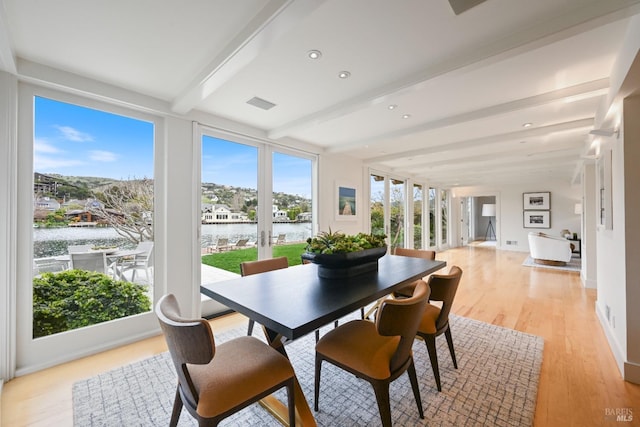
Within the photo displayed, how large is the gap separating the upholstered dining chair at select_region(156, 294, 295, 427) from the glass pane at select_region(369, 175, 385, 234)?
4.85m

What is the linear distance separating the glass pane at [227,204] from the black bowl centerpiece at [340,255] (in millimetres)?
1901

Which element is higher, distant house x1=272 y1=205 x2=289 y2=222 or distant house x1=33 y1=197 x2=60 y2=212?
distant house x1=33 y1=197 x2=60 y2=212

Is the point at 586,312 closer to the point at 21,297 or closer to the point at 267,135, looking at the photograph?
the point at 267,135

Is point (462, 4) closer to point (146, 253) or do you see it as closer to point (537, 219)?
point (146, 253)

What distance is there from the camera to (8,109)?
2107 mm

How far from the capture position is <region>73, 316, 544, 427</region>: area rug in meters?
1.69

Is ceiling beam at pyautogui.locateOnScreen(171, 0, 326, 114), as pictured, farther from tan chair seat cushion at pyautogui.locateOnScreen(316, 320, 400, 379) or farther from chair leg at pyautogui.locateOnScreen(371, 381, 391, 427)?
chair leg at pyautogui.locateOnScreen(371, 381, 391, 427)

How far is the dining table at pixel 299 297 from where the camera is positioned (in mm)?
1256

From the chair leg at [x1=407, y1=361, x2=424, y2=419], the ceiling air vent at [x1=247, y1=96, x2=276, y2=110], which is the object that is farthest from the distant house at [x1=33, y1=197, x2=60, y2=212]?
the chair leg at [x1=407, y1=361, x2=424, y2=419]

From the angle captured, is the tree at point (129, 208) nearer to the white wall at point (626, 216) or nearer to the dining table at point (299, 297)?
the dining table at point (299, 297)

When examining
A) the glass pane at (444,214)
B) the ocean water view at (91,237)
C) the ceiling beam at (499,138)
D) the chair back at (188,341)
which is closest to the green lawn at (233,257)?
the ocean water view at (91,237)

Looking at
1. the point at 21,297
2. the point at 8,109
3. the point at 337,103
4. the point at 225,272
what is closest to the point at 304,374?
the point at 225,272

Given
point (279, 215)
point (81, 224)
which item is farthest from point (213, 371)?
point (279, 215)

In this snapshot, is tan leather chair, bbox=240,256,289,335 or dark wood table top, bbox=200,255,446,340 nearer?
dark wood table top, bbox=200,255,446,340
